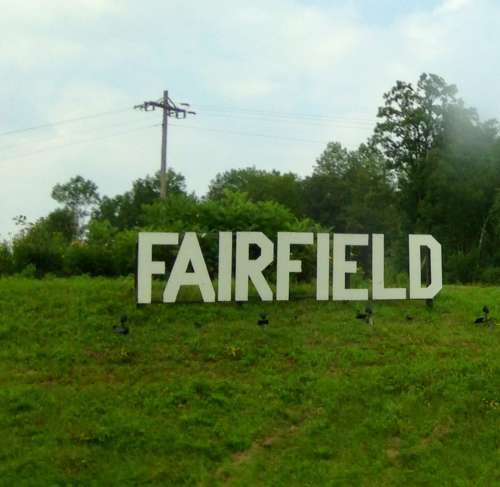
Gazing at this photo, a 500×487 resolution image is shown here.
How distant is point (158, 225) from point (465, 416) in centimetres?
913

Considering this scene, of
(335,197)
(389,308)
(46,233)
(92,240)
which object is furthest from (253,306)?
(335,197)

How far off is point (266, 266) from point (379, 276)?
6.78ft

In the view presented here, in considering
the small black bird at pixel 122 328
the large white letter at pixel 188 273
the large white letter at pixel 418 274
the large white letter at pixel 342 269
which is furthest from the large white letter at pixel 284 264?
the small black bird at pixel 122 328

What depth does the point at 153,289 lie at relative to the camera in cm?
1208

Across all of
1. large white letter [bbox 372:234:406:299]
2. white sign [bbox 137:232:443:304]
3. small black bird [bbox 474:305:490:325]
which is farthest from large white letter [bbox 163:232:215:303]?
small black bird [bbox 474:305:490:325]

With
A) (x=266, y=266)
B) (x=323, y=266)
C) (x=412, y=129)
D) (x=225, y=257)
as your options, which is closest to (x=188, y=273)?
(x=225, y=257)

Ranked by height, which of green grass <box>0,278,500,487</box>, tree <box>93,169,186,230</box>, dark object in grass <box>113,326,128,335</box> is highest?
tree <box>93,169,186,230</box>

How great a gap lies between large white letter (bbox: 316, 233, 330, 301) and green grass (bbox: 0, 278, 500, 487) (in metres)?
0.50

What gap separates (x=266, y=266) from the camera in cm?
1185

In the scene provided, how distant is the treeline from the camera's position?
52.1 feet

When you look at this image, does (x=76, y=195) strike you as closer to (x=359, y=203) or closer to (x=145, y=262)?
(x=359, y=203)

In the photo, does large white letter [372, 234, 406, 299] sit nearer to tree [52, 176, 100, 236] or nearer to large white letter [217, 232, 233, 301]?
large white letter [217, 232, 233, 301]

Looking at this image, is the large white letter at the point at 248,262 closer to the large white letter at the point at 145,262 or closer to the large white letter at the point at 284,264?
the large white letter at the point at 284,264

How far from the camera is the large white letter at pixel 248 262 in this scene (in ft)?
37.9
